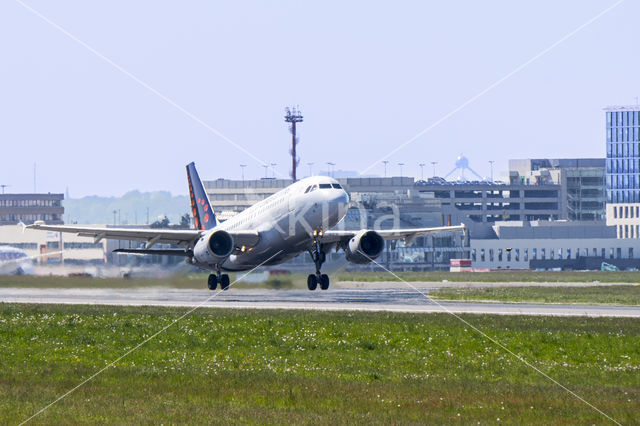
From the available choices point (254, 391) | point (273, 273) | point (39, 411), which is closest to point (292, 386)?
point (254, 391)

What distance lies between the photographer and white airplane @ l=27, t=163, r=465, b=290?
5741cm

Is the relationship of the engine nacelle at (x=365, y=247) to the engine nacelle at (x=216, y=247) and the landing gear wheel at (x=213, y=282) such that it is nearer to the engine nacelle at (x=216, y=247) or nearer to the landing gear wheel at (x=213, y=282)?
the engine nacelle at (x=216, y=247)

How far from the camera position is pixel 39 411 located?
70.4ft

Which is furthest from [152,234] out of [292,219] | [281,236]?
[292,219]

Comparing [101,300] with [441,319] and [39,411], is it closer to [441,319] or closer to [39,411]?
[441,319]

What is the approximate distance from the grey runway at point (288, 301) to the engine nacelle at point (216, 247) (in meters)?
2.43

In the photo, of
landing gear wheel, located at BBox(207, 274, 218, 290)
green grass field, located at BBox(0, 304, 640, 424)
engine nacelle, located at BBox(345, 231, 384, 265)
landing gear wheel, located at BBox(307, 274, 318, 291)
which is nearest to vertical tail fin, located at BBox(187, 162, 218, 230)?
landing gear wheel, located at BBox(207, 274, 218, 290)

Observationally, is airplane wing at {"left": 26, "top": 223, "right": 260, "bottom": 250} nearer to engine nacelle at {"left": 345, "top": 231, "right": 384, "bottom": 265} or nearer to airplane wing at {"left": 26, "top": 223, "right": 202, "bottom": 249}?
airplane wing at {"left": 26, "top": 223, "right": 202, "bottom": 249}

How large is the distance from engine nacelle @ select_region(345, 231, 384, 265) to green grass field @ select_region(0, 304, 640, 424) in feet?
52.5

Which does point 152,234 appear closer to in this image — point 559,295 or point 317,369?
point 559,295

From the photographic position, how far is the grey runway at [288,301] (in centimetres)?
4822

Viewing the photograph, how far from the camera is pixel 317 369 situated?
28344 mm

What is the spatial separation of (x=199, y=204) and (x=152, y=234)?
12.7m

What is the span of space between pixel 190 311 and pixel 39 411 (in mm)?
25596
